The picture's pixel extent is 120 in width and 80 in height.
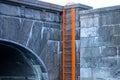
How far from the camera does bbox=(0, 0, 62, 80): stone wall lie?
931cm

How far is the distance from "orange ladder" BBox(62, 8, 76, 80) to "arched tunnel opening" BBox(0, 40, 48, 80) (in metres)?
0.77

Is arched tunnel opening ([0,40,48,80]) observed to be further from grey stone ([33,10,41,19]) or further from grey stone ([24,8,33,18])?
grey stone ([33,10,41,19])

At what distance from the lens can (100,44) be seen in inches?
397

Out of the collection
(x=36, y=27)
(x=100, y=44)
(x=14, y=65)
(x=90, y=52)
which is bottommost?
(x=14, y=65)

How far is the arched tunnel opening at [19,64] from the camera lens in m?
10.1

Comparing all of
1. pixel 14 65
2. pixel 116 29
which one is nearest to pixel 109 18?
pixel 116 29

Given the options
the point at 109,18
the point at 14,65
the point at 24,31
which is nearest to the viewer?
the point at 24,31

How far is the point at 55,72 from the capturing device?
10.8 m

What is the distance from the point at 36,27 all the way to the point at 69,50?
1435 millimetres

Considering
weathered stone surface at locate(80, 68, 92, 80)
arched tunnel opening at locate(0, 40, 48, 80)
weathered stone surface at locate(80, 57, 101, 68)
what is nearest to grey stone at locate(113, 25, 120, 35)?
weathered stone surface at locate(80, 57, 101, 68)

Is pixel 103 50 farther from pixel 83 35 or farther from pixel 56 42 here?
pixel 56 42

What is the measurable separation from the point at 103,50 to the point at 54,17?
204cm

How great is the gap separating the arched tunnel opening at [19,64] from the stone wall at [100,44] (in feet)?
4.58

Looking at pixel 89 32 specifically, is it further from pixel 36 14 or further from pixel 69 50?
pixel 36 14
